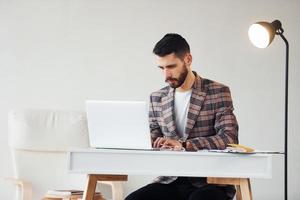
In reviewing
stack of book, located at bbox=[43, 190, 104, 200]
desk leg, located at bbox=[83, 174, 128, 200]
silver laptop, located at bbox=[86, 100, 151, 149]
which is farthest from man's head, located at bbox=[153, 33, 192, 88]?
A: stack of book, located at bbox=[43, 190, 104, 200]

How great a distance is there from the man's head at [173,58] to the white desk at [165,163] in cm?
69

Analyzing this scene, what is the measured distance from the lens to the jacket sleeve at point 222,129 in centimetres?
259

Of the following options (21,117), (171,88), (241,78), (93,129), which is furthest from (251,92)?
(93,129)

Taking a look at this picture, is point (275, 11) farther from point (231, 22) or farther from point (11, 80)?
point (11, 80)

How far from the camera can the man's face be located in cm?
279

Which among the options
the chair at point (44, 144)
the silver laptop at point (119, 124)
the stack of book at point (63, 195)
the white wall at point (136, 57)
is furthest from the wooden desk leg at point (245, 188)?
the white wall at point (136, 57)

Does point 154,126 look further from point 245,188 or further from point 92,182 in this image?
point 245,188

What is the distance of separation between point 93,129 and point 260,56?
2.01 m

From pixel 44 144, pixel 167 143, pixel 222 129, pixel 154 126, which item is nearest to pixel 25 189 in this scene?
pixel 44 144

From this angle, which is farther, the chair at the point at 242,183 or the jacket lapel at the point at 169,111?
the jacket lapel at the point at 169,111

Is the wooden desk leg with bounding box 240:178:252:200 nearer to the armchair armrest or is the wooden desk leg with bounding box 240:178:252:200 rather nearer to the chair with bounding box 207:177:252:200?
the chair with bounding box 207:177:252:200

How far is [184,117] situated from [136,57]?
124 cm

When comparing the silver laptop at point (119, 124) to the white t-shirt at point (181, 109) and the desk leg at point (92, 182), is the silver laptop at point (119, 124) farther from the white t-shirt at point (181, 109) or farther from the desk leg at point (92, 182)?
the white t-shirt at point (181, 109)

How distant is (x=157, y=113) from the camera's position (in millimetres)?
2908
